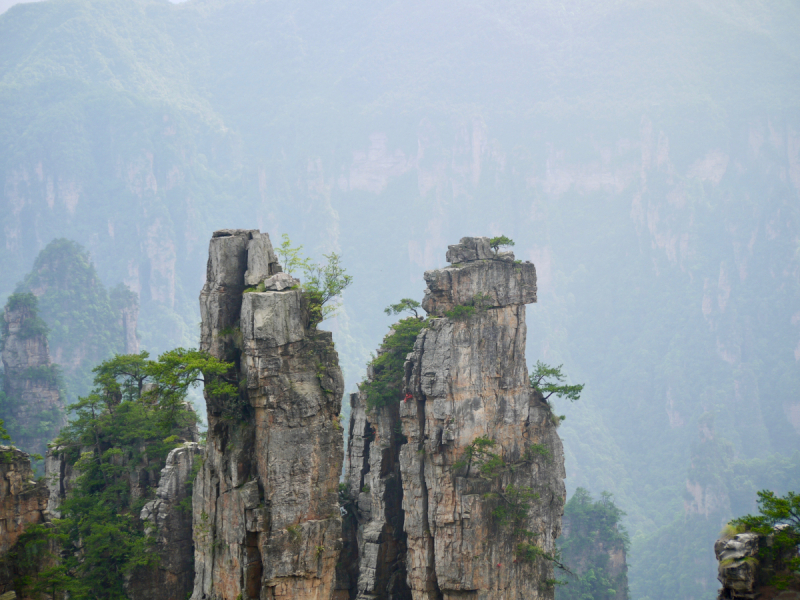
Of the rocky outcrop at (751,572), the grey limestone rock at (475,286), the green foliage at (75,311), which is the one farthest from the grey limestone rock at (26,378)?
the rocky outcrop at (751,572)

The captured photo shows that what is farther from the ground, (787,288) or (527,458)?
(787,288)

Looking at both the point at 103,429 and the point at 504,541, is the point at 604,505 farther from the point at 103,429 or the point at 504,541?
the point at 103,429

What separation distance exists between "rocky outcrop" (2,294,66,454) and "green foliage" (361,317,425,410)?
52.5 m

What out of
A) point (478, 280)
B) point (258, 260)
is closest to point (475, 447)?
point (478, 280)

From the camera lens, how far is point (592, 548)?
7006cm

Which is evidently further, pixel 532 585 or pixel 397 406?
pixel 397 406

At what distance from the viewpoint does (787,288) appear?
189m

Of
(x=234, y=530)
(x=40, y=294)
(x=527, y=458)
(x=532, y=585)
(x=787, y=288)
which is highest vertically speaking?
(x=787, y=288)

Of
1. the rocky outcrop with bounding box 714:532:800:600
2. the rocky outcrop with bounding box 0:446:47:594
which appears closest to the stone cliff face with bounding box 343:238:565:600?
the rocky outcrop with bounding box 714:532:800:600

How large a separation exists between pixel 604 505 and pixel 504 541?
43.9 m

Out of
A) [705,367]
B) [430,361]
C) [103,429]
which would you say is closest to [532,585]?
[430,361]

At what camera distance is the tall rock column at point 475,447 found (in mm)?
34688

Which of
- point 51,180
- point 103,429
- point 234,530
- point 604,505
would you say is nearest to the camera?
point 234,530

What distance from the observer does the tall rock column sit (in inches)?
1366
